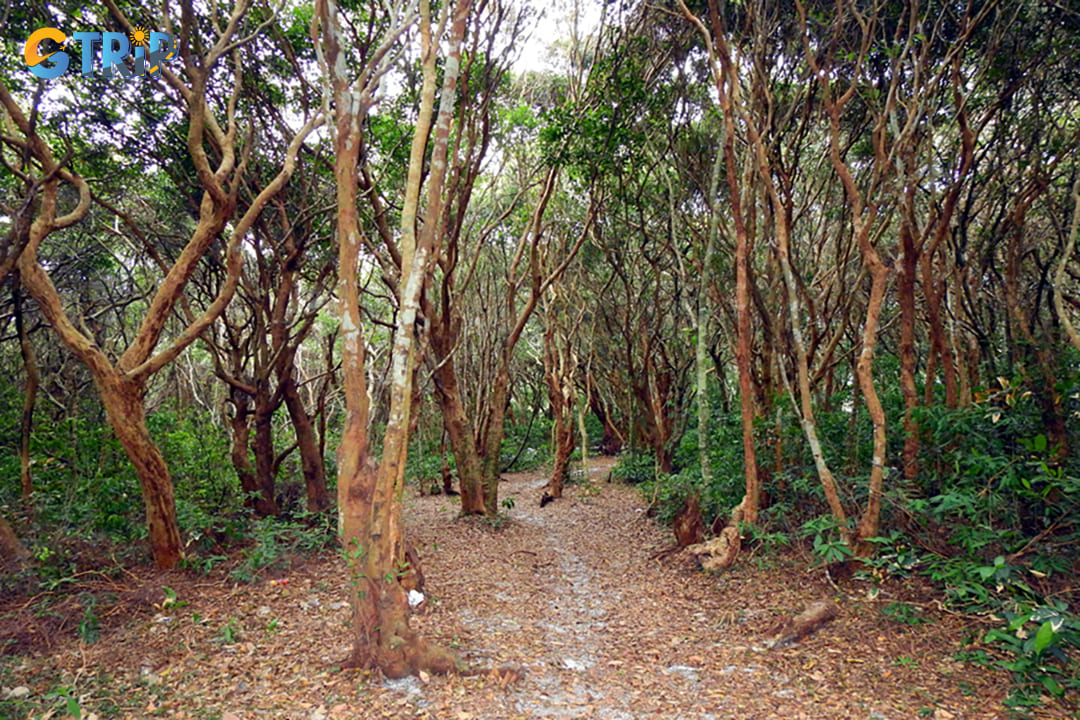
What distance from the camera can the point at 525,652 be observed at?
5.00m

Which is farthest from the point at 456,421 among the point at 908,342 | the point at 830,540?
the point at 908,342

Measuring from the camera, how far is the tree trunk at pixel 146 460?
561 cm

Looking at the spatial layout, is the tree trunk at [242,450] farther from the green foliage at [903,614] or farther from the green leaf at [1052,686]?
the green leaf at [1052,686]

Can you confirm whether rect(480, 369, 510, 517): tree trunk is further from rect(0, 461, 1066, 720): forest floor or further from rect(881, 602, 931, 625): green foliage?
rect(881, 602, 931, 625): green foliage

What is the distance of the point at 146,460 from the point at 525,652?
14.0 feet

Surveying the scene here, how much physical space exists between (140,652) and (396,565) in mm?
2179

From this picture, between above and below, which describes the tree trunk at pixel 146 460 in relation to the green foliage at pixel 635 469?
above

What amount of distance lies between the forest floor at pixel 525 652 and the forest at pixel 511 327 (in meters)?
0.05

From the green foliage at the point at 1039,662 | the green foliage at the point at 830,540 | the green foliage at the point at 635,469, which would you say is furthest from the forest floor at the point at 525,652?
the green foliage at the point at 635,469

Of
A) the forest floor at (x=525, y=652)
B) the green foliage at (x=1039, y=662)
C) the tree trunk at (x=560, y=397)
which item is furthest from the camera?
the tree trunk at (x=560, y=397)

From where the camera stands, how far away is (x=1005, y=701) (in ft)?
12.0

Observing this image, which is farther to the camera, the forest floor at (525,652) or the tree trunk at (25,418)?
the tree trunk at (25,418)

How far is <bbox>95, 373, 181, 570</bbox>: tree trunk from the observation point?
5.61 m

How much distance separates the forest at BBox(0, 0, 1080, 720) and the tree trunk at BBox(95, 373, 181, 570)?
3cm
